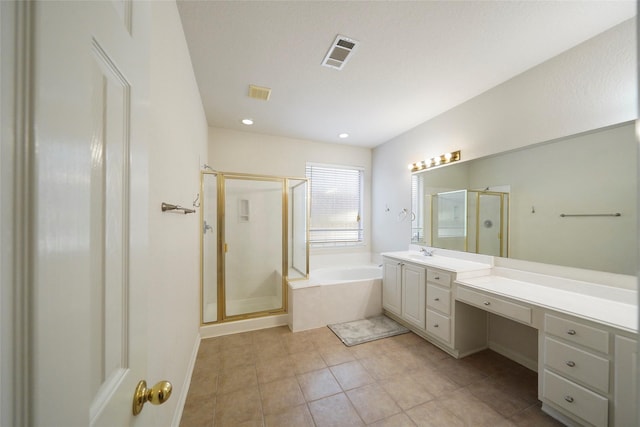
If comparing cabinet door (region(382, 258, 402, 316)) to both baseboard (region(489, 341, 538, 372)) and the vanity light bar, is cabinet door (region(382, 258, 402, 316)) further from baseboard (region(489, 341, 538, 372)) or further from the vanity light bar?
the vanity light bar

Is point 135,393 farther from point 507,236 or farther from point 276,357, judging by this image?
point 507,236

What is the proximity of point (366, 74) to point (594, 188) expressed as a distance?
6.41ft

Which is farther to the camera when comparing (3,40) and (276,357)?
(276,357)

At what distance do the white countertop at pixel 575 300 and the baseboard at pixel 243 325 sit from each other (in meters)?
2.06

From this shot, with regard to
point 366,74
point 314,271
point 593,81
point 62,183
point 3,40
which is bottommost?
point 314,271

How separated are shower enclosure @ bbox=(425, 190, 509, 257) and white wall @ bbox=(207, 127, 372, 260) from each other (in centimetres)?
139

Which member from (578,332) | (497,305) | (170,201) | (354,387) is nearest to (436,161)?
(497,305)

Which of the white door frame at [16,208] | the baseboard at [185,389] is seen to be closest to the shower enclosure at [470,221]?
the white door frame at [16,208]

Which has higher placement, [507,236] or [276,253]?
[507,236]

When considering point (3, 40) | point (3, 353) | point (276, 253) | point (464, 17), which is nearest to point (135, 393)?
point (3, 353)

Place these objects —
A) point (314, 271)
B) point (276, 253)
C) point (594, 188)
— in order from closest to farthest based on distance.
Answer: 1. point (594, 188)
2. point (276, 253)
3. point (314, 271)

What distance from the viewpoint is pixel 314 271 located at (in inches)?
143

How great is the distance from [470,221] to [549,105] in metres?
1.18

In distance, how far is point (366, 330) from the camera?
262 cm
